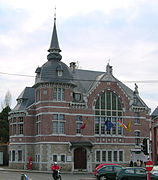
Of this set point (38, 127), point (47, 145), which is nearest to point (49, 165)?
point (47, 145)

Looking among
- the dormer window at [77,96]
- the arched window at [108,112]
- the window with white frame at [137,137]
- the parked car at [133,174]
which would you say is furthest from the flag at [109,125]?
the parked car at [133,174]

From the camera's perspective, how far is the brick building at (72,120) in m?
42.8

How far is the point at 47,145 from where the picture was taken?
42062 millimetres

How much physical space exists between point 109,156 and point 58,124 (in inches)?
334

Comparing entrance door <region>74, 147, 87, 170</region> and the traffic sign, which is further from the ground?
the traffic sign

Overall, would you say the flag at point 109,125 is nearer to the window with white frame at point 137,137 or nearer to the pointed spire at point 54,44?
the window with white frame at point 137,137

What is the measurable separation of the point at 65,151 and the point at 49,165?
2.62 m

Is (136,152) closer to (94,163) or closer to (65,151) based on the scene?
(94,163)

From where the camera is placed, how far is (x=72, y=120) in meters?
44.1

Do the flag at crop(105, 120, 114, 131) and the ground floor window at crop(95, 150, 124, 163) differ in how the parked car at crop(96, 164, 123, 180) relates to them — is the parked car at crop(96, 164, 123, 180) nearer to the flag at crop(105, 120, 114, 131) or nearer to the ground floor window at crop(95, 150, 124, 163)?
the flag at crop(105, 120, 114, 131)

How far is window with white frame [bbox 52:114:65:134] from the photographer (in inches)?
1688

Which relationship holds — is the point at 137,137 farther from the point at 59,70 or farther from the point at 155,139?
the point at 59,70

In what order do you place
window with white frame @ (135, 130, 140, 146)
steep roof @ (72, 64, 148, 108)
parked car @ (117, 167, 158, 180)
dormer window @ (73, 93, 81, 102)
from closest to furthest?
parked car @ (117, 167, 158, 180) < dormer window @ (73, 93, 81, 102) < steep roof @ (72, 64, 148, 108) < window with white frame @ (135, 130, 140, 146)

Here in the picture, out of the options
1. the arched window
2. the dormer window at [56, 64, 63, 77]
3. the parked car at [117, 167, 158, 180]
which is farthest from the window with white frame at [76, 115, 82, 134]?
the parked car at [117, 167, 158, 180]
